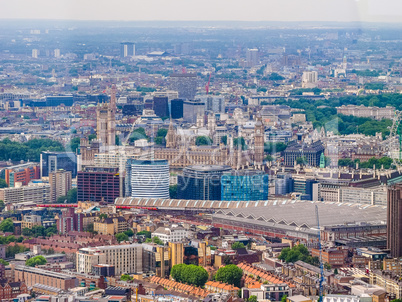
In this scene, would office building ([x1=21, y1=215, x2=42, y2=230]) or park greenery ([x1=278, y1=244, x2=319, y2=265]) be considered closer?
park greenery ([x1=278, y1=244, x2=319, y2=265])

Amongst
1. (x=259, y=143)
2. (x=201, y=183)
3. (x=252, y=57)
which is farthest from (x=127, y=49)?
(x=201, y=183)

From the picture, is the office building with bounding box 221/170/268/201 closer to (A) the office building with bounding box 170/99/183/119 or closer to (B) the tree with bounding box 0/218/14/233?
(B) the tree with bounding box 0/218/14/233

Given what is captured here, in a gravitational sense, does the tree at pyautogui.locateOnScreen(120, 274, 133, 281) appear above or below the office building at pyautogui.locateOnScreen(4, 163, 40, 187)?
above

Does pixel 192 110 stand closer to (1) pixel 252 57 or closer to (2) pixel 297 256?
(2) pixel 297 256

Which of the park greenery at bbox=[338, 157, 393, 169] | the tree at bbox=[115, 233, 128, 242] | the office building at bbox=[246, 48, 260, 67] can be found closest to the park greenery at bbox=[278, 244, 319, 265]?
the tree at bbox=[115, 233, 128, 242]

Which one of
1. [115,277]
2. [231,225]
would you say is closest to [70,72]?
[231,225]
